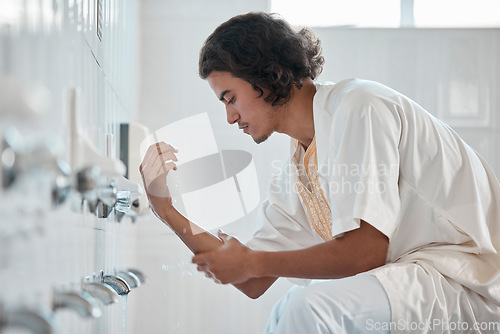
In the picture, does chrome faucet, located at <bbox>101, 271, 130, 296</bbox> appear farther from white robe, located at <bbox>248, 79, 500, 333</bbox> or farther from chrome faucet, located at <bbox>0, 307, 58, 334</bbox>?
chrome faucet, located at <bbox>0, 307, 58, 334</bbox>

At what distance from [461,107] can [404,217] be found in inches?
50.4

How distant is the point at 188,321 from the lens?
6.87 feet

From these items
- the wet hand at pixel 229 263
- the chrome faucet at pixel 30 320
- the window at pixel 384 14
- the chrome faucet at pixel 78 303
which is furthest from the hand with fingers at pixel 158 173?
A: the window at pixel 384 14

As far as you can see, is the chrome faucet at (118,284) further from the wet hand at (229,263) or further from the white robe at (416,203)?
the white robe at (416,203)

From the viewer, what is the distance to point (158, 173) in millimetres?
1197

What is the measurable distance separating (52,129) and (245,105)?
A: 2.34 feet

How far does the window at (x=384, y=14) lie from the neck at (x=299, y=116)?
0.94m

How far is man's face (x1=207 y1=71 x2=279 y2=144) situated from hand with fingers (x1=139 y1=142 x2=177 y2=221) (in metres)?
0.22

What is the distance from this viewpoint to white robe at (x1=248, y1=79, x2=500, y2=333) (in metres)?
1.01

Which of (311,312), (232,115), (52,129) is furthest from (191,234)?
(52,129)

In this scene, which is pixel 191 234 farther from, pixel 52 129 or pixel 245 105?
pixel 52 129

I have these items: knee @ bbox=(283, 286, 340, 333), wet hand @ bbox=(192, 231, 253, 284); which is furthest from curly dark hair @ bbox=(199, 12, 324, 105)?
knee @ bbox=(283, 286, 340, 333)

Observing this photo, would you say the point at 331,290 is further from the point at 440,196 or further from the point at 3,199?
the point at 3,199

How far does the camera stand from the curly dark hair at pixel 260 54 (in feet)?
4.31
